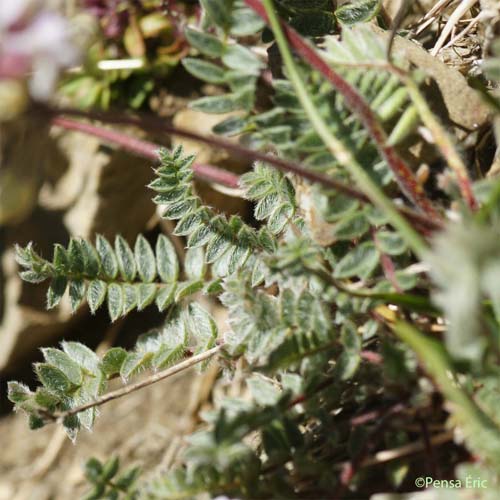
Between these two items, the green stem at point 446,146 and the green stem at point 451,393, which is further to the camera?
the green stem at point 446,146

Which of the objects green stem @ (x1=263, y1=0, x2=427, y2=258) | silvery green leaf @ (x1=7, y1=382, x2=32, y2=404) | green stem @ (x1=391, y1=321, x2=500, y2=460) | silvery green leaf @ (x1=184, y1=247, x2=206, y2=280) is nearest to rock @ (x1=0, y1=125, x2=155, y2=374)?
silvery green leaf @ (x1=184, y1=247, x2=206, y2=280)


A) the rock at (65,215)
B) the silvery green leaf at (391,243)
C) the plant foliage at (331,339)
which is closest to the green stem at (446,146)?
the plant foliage at (331,339)

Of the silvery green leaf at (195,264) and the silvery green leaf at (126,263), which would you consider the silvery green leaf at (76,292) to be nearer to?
the silvery green leaf at (126,263)

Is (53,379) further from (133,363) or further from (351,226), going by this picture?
(351,226)

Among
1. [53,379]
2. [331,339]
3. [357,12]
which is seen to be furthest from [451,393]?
[357,12]

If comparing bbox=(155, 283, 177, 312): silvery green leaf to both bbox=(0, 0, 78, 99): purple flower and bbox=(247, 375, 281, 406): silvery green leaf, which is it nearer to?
bbox=(247, 375, 281, 406): silvery green leaf

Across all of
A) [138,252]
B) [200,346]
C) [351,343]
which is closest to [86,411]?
[200,346]

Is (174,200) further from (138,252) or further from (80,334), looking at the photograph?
(80,334)

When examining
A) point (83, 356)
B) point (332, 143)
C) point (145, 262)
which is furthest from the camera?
point (145, 262)
